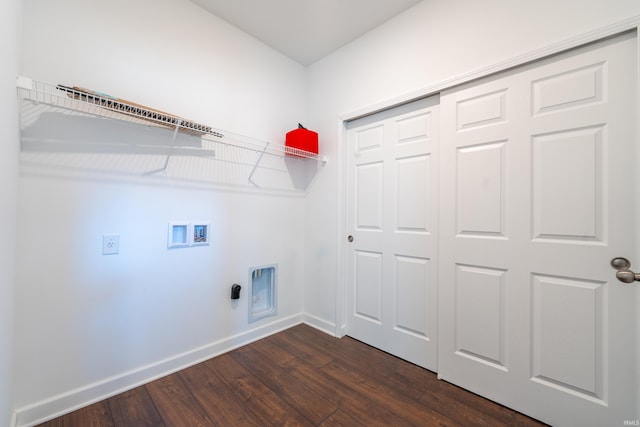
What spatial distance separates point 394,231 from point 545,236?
92cm

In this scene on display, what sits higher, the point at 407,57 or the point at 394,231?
the point at 407,57

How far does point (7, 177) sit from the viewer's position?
1016 millimetres

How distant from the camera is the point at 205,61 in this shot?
1.97 m

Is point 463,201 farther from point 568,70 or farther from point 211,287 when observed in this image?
point 211,287

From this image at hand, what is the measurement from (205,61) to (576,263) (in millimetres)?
2704

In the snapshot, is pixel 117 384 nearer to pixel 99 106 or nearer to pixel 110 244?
pixel 110 244

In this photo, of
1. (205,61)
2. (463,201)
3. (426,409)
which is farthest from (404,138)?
(426,409)

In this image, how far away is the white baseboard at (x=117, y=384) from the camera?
1.32 m

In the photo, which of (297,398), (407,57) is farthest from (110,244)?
(407,57)

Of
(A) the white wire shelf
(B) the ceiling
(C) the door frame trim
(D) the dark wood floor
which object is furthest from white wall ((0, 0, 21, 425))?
(C) the door frame trim

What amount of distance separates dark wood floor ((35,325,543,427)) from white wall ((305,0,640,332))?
2.18 ft

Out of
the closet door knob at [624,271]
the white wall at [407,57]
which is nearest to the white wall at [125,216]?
the white wall at [407,57]

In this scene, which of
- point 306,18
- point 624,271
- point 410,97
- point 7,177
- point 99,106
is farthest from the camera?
point 306,18

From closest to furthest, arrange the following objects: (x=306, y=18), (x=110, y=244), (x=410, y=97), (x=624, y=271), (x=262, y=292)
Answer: (x=624, y=271) < (x=110, y=244) < (x=410, y=97) < (x=306, y=18) < (x=262, y=292)
